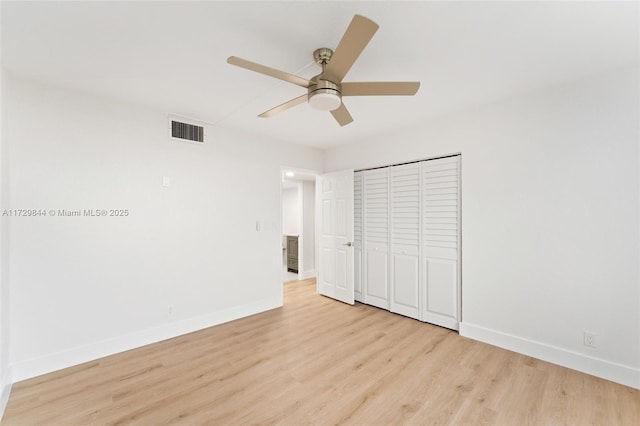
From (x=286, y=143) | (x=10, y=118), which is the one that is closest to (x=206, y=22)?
(x=10, y=118)

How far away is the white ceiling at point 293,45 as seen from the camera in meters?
1.59

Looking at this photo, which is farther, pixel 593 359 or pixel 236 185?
pixel 236 185

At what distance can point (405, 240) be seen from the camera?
12.3ft

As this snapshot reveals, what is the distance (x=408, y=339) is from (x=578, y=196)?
2122 millimetres

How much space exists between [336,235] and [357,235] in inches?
13.8

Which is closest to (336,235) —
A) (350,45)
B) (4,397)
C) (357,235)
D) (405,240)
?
(357,235)

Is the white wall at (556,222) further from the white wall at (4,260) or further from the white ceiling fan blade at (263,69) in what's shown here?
the white wall at (4,260)

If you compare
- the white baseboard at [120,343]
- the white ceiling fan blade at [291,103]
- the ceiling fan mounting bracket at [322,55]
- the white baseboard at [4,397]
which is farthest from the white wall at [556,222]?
the white baseboard at [4,397]

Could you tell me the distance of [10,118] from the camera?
232cm

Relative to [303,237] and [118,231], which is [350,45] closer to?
[118,231]

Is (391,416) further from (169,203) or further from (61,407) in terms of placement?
(169,203)

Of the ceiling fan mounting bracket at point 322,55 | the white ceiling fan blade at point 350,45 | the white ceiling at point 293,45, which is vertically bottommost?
the white ceiling fan blade at point 350,45

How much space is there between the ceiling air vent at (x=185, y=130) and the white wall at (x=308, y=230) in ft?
9.93

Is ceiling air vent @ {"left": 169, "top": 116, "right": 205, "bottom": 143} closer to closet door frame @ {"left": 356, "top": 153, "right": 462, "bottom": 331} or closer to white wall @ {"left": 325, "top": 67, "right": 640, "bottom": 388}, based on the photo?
closet door frame @ {"left": 356, "top": 153, "right": 462, "bottom": 331}
